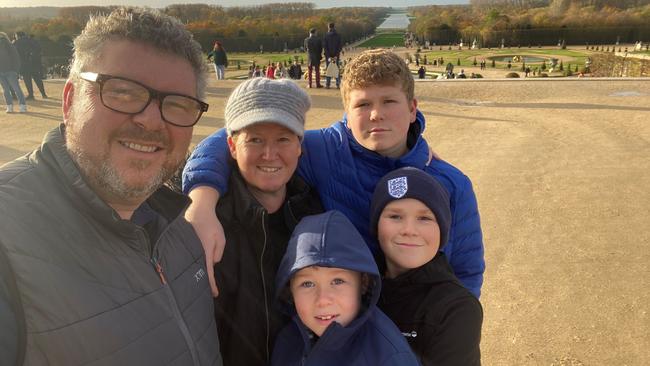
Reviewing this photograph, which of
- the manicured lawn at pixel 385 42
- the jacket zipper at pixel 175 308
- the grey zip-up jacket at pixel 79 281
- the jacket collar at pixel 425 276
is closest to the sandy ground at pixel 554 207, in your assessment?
the jacket collar at pixel 425 276

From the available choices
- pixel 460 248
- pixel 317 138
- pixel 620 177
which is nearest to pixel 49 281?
pixel 317 138

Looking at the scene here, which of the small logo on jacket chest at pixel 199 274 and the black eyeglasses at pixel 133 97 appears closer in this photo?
the black eyeglasses at pixel 133 97

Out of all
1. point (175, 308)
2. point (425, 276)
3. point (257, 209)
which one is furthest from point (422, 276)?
point (175, 308)

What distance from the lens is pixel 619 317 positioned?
13.7ft

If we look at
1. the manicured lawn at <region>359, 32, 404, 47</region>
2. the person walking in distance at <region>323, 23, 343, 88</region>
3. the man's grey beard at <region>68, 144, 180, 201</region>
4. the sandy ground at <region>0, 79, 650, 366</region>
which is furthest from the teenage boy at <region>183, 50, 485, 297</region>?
the manicured lawn at <region>359, 32, 404, 47</region>

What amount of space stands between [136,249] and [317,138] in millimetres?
1381

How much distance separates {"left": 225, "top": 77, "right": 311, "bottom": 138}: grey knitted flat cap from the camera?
2160 mm

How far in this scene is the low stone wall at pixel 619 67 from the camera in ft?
75.8

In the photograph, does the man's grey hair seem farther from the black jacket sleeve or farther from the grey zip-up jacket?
the black jacket sleeve

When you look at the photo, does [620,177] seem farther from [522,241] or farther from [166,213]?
[166,213]

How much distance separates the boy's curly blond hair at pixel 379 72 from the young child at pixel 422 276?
1.85 feet

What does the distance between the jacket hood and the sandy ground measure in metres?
2.34

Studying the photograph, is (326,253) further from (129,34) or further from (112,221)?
(129,34)

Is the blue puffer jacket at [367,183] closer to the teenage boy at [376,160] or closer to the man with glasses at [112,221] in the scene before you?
the teenage boy at [376,160]
